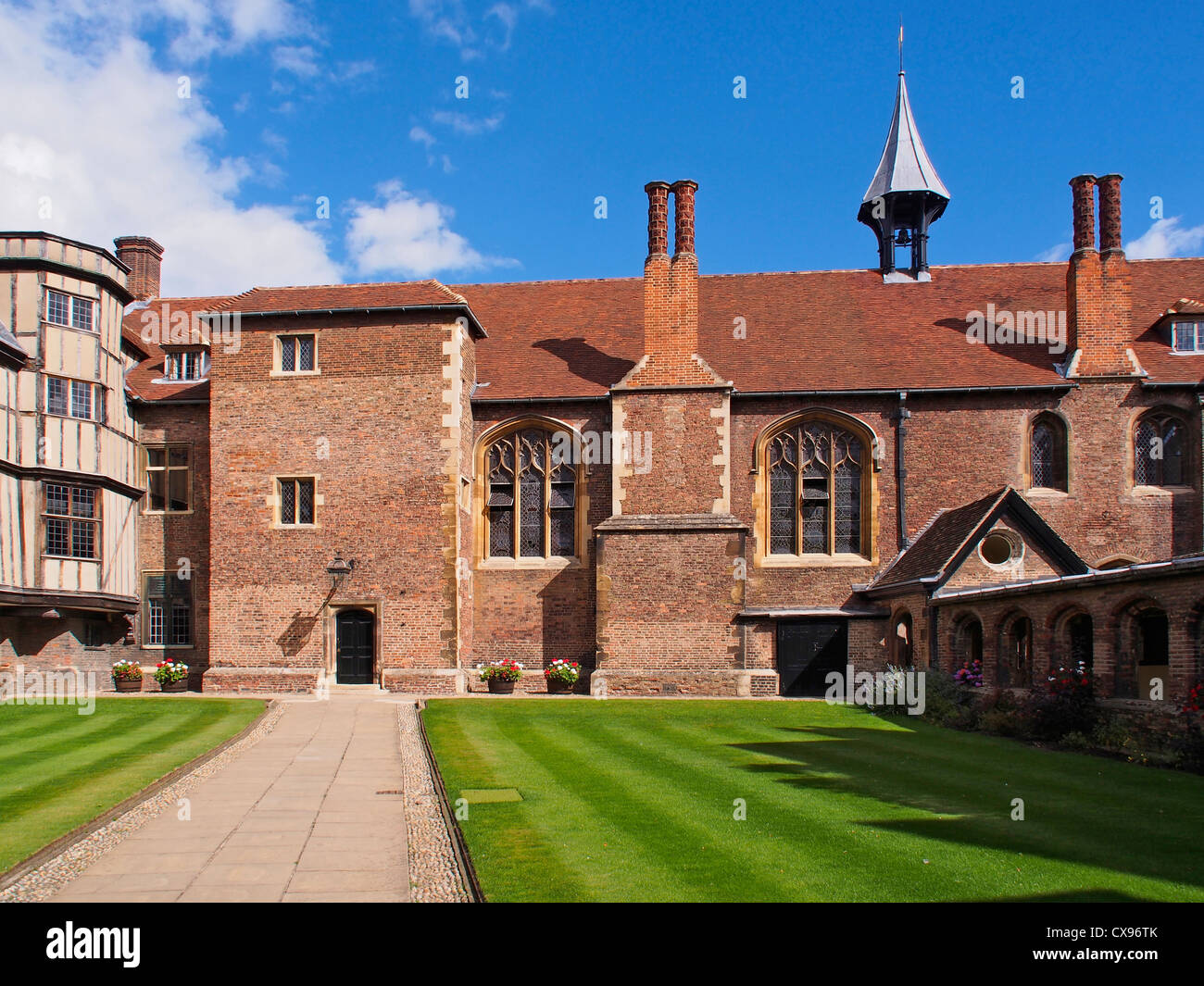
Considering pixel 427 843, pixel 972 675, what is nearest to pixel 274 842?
pixel 427 843

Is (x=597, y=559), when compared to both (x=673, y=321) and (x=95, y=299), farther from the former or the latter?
(x=95, y=299)

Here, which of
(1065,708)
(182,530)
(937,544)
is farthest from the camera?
(182,530)

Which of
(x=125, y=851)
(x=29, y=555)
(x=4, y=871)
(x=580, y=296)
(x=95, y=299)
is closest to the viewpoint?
(x=4, y=871)

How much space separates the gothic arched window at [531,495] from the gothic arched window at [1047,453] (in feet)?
37.4

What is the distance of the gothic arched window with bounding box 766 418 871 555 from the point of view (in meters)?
27.5

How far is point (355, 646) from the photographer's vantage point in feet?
87.1

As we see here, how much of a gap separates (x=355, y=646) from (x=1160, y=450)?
20.2 m

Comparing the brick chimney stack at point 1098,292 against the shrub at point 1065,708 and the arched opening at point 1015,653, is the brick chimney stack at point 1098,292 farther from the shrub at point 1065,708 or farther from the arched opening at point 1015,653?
the shrub at point 1065,708

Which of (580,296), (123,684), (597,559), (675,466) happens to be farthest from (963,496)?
(123,684)

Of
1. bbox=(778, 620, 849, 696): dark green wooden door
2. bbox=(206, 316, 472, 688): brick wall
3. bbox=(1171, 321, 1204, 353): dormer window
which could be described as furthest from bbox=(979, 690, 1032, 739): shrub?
bbox=(1171, 321, 1204, 353): dormer window

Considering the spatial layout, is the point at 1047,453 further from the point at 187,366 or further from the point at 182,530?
the point at 187,366

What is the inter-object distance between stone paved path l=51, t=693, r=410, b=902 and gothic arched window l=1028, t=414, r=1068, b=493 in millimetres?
18340

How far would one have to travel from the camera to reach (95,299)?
1040 inches
